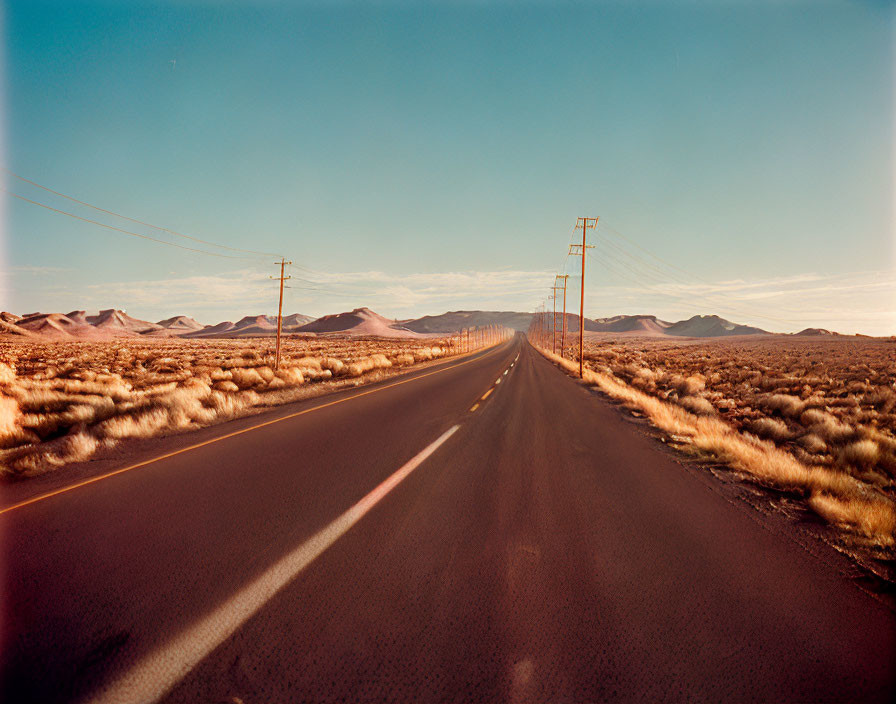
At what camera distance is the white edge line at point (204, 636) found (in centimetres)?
213

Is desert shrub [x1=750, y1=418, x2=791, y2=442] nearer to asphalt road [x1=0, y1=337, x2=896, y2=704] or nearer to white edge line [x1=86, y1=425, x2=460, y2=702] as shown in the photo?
asphalt road [x1=0, y1=337, x2=896, y2=704]

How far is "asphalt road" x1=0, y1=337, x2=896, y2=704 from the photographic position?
87.9 inches

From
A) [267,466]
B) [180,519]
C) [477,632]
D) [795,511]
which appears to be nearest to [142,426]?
[267,466]

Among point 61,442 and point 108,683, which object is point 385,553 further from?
point 61,442

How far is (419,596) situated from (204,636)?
4.40ft

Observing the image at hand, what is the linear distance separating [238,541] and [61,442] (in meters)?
6.22

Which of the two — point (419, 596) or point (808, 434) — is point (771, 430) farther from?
point (419, 596)

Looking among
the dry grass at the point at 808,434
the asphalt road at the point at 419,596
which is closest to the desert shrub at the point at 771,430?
the dry grass at the point at 808,434

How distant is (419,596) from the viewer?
9.77ft

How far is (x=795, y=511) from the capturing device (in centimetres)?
494

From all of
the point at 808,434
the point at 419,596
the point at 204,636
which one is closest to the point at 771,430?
the point at 808,434

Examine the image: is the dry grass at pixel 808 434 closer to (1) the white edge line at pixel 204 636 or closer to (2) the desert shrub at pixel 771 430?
(2) the desert shrub at pixel 771 430

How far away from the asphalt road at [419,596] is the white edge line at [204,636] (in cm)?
1

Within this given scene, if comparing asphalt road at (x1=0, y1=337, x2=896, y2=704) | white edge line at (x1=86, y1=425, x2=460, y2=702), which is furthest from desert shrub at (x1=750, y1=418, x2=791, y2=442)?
white edge line at (x1=86, y1=425, x2=460, y2=702)
